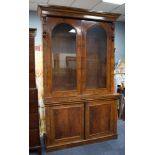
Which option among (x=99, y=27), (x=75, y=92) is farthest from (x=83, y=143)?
(x=99, y=27)

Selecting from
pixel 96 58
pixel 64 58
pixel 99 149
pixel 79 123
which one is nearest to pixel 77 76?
pixel 64 58

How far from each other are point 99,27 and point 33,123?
1969mm

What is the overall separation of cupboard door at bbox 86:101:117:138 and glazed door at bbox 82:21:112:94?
0.83ft

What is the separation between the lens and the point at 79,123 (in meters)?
2.81

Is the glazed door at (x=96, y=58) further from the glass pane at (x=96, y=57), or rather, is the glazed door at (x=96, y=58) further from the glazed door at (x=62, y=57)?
the glazed door at (x=62, y=57)

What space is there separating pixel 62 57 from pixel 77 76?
1.37ft

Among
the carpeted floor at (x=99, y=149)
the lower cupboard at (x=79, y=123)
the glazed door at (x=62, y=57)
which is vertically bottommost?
the carpeted floor at (x=99, y=149)

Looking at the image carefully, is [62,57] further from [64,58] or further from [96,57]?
[96,57]

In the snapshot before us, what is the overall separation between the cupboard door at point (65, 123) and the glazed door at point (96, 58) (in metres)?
0.42

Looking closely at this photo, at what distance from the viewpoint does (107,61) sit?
3.05 metres

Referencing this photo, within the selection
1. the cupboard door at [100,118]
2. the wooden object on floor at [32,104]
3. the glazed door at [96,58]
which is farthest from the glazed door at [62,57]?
the cupboard door at [100,118]

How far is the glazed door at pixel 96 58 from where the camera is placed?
115 inches

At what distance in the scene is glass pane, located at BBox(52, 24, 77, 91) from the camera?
9.07ft
